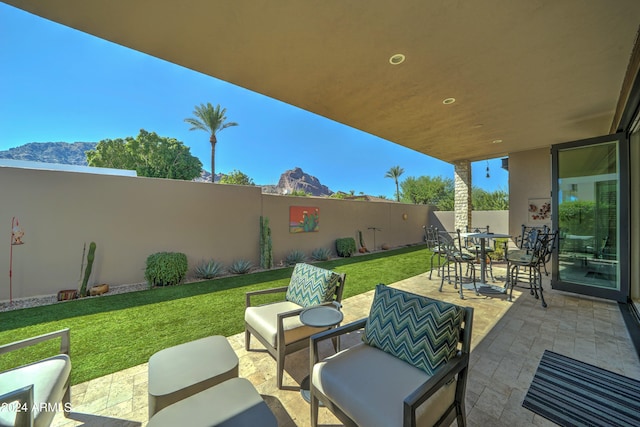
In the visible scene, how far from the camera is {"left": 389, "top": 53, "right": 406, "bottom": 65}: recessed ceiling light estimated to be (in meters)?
3.05

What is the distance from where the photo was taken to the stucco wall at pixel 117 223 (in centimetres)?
438

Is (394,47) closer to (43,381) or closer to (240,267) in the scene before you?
(43,381)

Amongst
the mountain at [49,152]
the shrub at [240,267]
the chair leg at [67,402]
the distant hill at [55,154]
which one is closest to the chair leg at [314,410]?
the chair leg at [67,402]

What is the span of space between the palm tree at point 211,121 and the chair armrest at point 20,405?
62.8ft

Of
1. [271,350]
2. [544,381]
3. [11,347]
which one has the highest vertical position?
[11,347]

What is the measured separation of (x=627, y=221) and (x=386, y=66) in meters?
4.66

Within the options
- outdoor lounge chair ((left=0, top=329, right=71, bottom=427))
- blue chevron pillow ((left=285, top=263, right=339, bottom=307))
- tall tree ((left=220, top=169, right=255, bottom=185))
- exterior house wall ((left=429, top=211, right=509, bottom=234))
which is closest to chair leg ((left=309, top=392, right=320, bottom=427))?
blue chevron pillow ((left=285, top=263, right=339, bottom=307))

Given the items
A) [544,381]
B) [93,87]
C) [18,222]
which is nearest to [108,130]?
[93,87]

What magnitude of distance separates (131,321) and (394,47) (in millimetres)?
5040

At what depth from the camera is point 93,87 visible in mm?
17500

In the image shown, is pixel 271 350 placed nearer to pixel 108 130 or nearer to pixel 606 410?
pixel 606 410

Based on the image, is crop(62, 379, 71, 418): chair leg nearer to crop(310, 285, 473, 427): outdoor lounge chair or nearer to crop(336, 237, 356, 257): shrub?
crop(310, 285, 473, 427): outdoor lounge chair

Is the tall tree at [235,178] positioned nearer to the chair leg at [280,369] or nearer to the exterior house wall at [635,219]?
the chair leg at [280,369]

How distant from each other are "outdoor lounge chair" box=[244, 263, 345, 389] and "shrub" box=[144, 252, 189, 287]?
3517 mm
